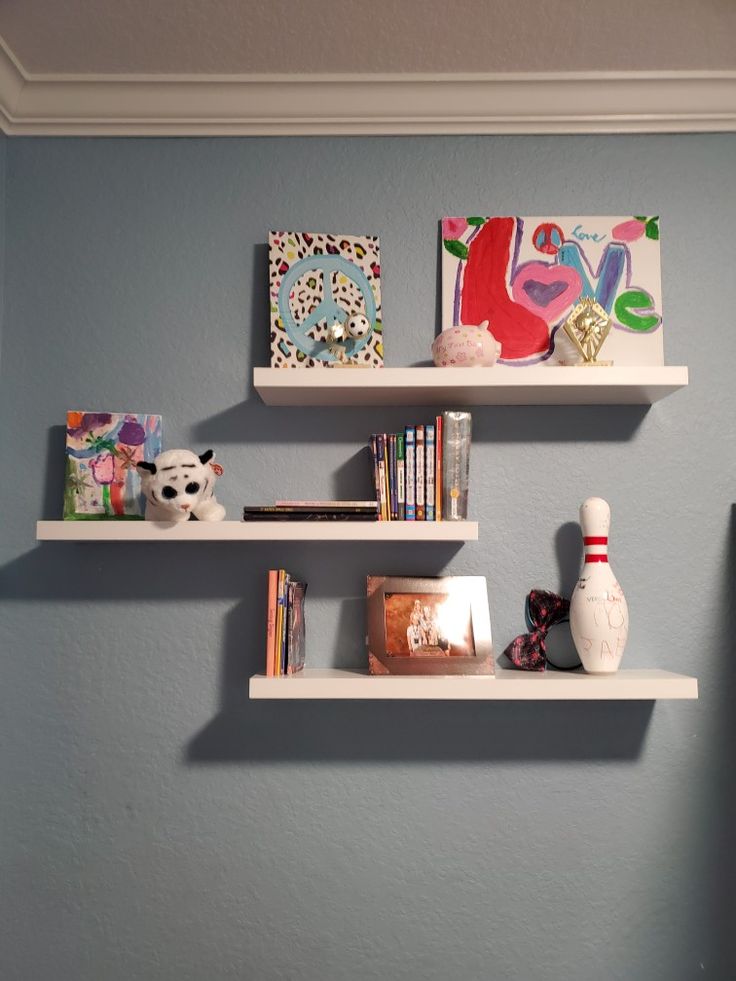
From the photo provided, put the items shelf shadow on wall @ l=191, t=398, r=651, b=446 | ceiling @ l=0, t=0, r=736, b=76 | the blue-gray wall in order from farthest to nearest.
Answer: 1. shelf shadow on wall @ l=191, t=398, r=651, b=446
2. the blue-gray wall
3. ceiling @ l=0, t=0, r=736, b=76

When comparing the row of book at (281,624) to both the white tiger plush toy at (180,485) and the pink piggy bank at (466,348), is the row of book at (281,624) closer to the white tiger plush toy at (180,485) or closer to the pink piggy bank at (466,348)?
the white tiger plush toy at (180,485)

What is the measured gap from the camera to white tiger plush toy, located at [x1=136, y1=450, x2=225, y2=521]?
1.54m

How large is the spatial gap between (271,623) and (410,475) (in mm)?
386

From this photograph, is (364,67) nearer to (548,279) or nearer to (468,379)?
(548,279)

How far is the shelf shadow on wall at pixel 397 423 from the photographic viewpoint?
68.7 inches

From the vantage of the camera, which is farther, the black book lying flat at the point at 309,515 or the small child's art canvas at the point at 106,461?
the small child's art canvas at the point at 106,461

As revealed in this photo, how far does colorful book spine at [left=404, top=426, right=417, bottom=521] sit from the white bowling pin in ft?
1.15

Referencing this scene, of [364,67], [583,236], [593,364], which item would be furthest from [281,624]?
[364,67]

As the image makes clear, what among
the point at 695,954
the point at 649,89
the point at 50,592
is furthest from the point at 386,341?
the point at 695,954

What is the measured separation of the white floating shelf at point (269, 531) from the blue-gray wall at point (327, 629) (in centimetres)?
17

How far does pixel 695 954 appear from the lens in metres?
1.64

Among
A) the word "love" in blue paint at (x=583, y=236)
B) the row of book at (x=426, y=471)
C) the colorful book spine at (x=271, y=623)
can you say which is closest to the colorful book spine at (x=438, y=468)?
the row of book at (x=426, y=471)

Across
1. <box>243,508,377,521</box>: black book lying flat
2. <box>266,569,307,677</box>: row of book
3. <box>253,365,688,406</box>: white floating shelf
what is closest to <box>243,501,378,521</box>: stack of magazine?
<box>243,508,377,521</box>: black book lying flat

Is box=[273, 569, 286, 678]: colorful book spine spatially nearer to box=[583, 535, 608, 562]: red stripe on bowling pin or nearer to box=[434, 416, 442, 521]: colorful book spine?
box=[434, 416, 442, 521]: colorful book spine
